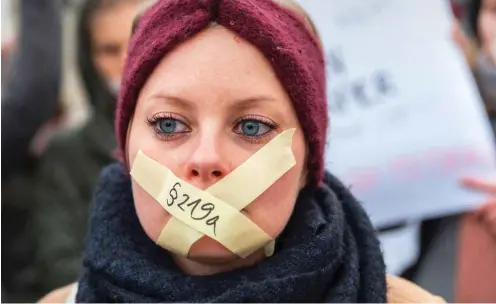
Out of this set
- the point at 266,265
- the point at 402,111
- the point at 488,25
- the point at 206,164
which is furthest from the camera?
the point at 488,25

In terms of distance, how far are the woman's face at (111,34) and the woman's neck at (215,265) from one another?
1.34m

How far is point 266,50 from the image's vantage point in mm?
1051

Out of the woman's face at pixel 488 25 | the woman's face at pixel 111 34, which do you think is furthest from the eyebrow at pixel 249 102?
the woman's face at pixel 111 34

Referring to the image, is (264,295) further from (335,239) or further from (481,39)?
(481,39)

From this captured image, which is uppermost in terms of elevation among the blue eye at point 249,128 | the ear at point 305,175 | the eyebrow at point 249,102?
the eyebrow at point 249,102

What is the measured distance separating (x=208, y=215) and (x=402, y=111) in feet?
2.63

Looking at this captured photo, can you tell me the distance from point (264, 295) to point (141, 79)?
1.45 feet

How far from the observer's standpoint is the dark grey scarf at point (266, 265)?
1.07 meters

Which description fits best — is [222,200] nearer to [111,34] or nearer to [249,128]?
[249,128]

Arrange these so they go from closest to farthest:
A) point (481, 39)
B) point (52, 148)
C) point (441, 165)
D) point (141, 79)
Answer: point (141, 79), point (441, 165), point (481, 39), point (52, 148)

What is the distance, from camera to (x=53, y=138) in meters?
2.23

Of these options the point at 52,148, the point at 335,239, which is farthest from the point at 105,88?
the point at 335,239

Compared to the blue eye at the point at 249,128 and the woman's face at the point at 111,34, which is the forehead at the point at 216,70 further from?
the woman's face at the point at 111,34

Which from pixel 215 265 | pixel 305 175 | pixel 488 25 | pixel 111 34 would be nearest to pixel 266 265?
pixel 215 265
